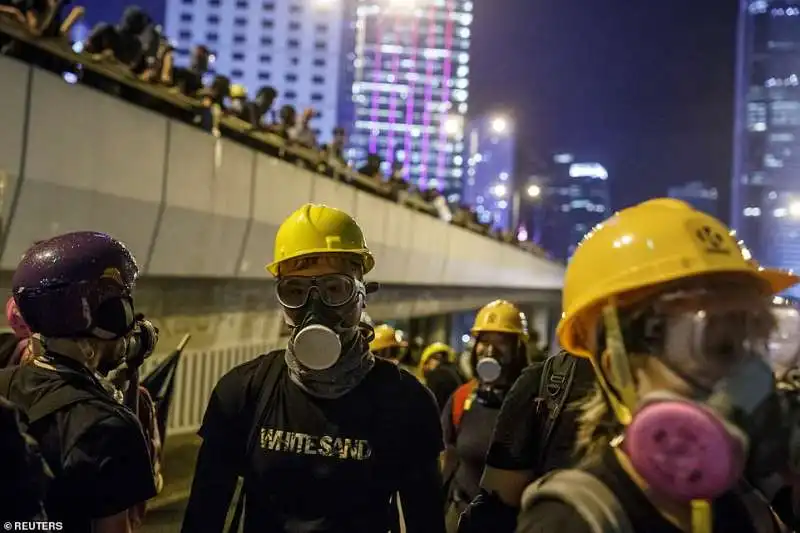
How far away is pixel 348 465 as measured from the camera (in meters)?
2.72

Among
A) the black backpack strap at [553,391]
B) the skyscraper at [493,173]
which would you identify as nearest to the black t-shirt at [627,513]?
the black backpack strap at [553,391]

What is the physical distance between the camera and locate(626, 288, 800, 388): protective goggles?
1527 mm

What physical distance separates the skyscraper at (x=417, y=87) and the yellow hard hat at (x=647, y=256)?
408ft

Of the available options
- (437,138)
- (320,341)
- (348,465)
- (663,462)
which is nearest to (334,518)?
(348,465)

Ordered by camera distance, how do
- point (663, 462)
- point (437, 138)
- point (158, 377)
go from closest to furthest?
point (663, 462) < point (158, 377) < point (437, 138)

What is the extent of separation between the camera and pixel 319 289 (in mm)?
3025

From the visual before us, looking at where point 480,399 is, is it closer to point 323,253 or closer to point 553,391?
point 553,391

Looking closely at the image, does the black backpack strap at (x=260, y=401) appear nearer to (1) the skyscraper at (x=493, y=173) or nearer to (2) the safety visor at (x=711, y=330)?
(2) the safety visor at (x=711, y=330)

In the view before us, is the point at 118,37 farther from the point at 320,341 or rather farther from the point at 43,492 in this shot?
the point at 43,492

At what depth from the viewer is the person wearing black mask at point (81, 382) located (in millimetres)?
1991

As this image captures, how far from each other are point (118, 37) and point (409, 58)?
135 meters

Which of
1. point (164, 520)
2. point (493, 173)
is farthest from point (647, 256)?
point (493, 173)

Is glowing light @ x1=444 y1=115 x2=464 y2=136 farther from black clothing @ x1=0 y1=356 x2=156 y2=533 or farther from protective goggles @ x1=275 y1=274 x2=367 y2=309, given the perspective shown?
black clothing @ x1=0 y1=356 x2=156 y2=533

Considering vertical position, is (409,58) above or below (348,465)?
above
